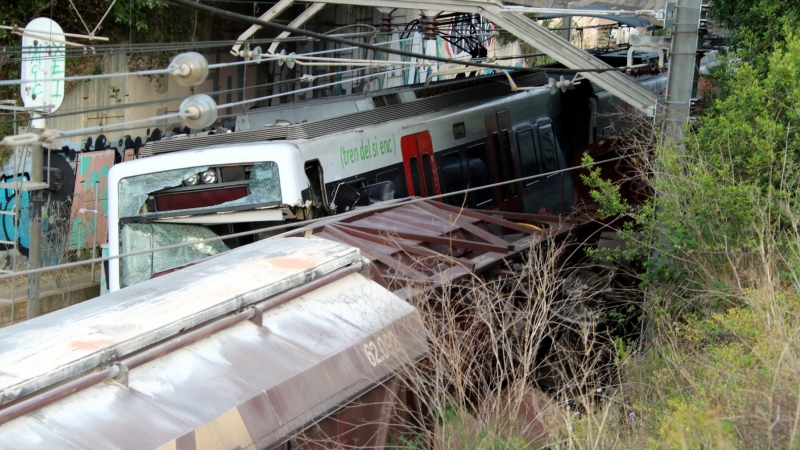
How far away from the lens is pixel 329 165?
10.9 metres

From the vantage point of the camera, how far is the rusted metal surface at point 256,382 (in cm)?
459

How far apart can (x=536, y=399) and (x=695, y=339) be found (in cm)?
176

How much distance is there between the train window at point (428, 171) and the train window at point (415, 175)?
180 mm

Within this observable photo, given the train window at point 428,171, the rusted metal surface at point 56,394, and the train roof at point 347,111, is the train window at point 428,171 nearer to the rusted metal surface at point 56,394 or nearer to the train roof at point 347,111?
the train roof at point 347,111

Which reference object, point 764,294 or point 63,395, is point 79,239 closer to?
point 63,395

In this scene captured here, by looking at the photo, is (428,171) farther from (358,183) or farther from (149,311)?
(149,311)

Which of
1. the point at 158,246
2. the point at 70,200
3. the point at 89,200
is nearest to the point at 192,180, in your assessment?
the point at 158,246

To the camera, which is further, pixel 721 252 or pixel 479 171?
pixel 479 171

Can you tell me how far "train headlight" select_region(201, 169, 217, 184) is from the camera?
1026cm

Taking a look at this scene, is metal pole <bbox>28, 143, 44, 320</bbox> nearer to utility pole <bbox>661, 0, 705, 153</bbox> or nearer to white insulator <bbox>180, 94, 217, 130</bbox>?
white insulator <bbox>180, 94, 217, 130</bbox>

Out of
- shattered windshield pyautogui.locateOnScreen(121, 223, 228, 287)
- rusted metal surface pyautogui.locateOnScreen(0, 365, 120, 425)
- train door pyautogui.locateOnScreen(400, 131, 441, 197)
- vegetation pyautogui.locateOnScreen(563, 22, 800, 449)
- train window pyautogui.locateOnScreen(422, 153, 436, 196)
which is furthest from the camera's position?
train window pyautogui.locateOnScreen(422, 153, 436, 196)

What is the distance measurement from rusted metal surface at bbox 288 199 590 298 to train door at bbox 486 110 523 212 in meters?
3.23

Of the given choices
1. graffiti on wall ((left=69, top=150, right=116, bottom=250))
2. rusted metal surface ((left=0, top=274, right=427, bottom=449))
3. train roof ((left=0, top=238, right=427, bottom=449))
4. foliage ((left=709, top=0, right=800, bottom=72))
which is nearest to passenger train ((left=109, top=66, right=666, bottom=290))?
train roof ((left=0, top=238, right=427, bottom=449))

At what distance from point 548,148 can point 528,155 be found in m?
0.99
